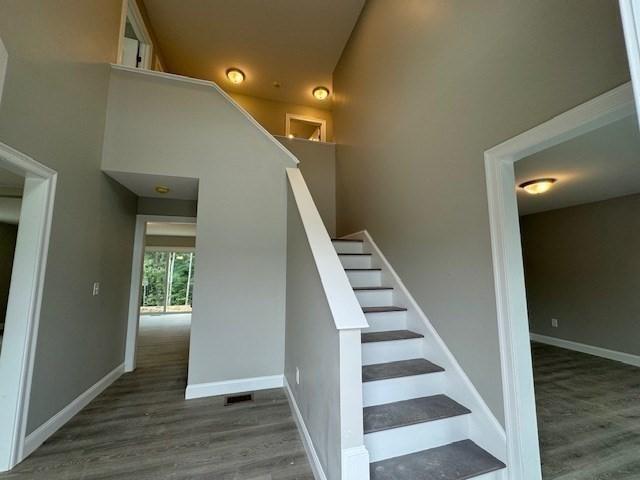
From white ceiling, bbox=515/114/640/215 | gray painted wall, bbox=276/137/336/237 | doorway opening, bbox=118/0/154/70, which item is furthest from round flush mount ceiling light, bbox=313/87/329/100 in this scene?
white ceiling, bbox=515/114/640/215

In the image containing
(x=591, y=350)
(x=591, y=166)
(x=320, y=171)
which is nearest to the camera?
(x=591, y=166)

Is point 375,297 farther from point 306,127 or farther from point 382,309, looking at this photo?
point 306,127

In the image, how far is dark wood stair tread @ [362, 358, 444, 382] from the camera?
1921mm

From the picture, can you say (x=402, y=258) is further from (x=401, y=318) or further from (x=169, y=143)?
(x=169, y=143)

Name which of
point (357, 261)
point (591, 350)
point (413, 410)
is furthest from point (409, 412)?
point (591, 350)

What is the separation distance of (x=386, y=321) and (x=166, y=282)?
28.6ft

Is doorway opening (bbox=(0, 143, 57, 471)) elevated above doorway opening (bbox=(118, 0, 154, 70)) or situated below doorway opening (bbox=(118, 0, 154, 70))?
below

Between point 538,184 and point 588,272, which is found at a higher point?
point 538,184

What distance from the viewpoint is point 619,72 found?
1.15 meters

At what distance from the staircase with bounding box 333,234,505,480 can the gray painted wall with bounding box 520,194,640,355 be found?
3.86 metres

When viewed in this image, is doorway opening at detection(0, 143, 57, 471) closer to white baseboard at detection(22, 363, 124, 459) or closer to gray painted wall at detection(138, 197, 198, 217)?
white baseboard at detection(22, 363, 124, 459)

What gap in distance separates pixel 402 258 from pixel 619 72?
184 cm

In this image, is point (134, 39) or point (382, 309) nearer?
point (382, 309)

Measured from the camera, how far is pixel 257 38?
437 centimetres
